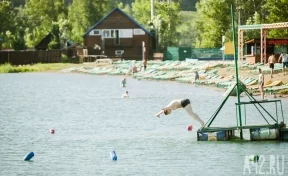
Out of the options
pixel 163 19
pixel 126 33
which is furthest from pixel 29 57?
pixel 163 19

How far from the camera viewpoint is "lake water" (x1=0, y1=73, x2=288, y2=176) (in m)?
32.5

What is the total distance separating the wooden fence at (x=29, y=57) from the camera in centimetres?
12269

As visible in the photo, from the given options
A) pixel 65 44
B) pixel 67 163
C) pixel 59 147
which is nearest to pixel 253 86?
pixel 59 147

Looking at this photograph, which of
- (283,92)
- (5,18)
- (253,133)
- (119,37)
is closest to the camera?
(253,133)

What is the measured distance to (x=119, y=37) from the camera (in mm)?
142125

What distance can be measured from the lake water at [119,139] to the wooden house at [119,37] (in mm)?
66759

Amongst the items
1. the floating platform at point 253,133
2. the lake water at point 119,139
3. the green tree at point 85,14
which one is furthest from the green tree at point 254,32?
the floating platform at point 253,133

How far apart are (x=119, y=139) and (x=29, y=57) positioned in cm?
8691

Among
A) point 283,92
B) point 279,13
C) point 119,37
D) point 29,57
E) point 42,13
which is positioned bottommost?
point 283,92

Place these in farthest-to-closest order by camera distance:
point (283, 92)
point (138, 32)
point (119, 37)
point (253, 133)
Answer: point (119, 37) < point (138, 32) < point (283, 92) < point (253, 133)

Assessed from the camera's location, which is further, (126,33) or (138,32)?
(126,33)

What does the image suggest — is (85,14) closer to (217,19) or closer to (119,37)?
(119,37)

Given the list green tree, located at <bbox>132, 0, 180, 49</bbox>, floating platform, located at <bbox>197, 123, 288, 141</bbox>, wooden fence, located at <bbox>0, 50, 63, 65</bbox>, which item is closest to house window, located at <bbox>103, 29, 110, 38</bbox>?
green tree, located at <bbox>132, 0, 180, 49</bbox>

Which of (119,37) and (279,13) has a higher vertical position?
(279,13)
